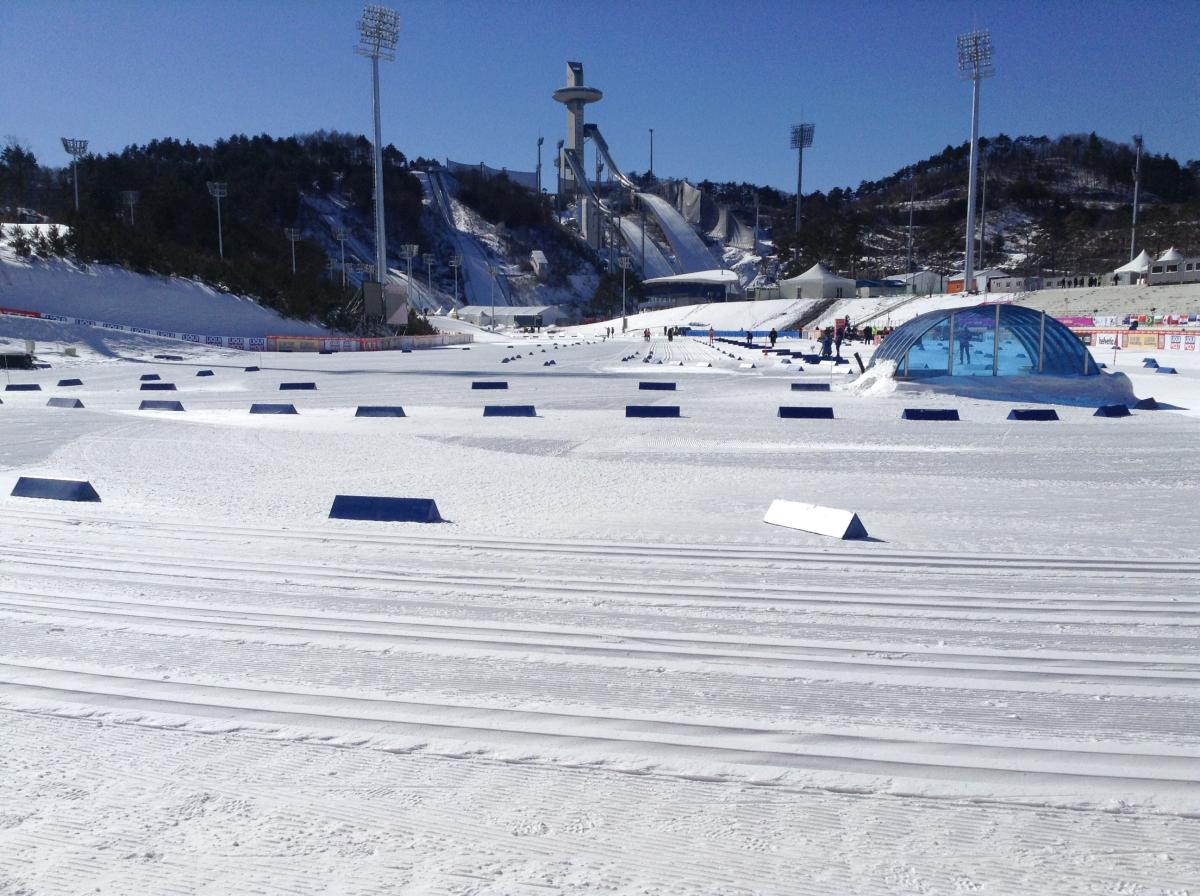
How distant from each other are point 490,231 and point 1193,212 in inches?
3416

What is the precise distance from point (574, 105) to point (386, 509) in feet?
477

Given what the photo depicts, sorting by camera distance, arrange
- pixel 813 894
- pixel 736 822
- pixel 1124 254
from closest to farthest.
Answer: pixel 813 894 < pixel 736 822 < pixel 1124 254

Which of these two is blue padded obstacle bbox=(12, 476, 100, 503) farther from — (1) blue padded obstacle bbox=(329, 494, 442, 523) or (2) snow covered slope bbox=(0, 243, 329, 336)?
(2) snow covered slope bbox=(0, 243, 329, 336)

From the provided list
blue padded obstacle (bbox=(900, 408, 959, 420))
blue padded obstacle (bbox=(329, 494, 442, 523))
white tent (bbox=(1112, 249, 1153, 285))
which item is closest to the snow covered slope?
blue padded obstacle (bbox=(900, 408, 959, 420))

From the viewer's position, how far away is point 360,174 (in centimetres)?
11600

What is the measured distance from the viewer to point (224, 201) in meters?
91.3

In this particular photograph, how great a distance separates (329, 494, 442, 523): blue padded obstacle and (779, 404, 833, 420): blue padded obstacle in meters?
8.92

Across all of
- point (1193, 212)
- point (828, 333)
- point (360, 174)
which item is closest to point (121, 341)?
point (828, 333)

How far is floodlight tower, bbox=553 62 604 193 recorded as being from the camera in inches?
5448

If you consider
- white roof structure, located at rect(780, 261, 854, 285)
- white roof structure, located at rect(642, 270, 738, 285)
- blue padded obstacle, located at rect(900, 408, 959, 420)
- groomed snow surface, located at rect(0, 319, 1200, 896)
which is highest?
white roof structure, located at rect(642, 270, 738, 285)

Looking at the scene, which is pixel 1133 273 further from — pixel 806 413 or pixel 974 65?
pixel 806 413

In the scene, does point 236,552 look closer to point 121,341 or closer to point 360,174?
point 121,341

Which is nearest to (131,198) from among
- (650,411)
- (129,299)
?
(129,299)

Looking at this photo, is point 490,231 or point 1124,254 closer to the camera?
point 1124,254
